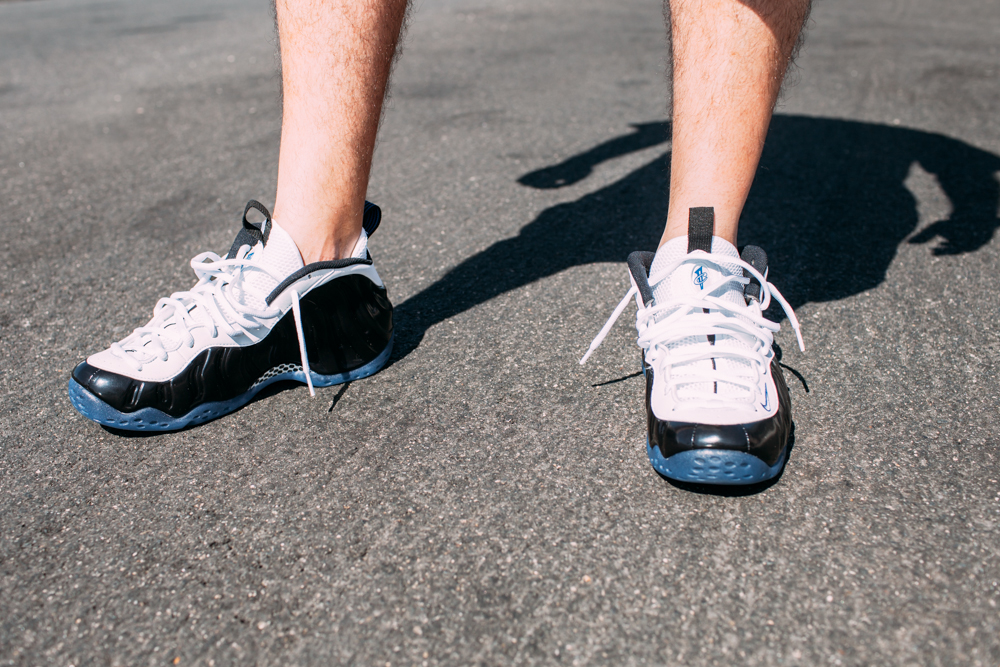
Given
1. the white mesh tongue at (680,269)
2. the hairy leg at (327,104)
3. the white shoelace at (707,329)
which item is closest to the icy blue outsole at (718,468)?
the white shoelace at (707,329)

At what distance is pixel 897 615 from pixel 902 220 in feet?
5.25

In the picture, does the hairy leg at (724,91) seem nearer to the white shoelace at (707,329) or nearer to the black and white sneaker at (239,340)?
the white shoelace at (707,329)

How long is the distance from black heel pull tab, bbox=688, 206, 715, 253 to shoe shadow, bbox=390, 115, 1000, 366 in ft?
1.43

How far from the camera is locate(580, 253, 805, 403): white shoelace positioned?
3.90 feet

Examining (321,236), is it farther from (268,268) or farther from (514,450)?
(514,450)

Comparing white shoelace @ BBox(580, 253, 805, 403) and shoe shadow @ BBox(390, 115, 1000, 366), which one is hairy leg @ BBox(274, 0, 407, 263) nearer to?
shoe shadow @ BBox(390, 115, 1000, 366)

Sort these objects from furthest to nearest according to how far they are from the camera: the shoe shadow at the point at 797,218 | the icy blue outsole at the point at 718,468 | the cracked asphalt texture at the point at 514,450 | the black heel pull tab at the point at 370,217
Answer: the shoe shadow at the point at 797,218
the black heel pull tab at the point at 370,217
the icy blue outsole at the point at 718,468
the cracked asphalt texture at the point at 514,450

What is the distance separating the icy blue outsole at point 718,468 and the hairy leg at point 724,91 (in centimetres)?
45

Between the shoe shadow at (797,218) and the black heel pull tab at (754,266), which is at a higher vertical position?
the black heel pull tab at (754,266)

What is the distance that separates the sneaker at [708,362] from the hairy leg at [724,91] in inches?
2.3

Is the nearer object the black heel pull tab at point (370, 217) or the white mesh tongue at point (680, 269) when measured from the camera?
the white mesh tongue at point (680, 269)

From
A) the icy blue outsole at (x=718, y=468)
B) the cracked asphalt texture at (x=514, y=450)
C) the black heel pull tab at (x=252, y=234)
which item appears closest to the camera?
the cracked asphalt texture at (x=514, y=450)

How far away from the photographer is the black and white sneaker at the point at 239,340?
1274 millimetres

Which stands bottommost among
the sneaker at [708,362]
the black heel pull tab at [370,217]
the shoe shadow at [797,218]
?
the shoe shadow at [797,218]
